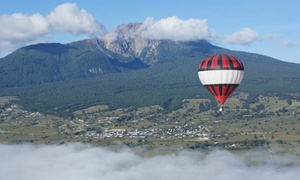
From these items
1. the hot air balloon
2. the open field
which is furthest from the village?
the hot air balloon

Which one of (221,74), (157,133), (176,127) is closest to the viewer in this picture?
(221,74)

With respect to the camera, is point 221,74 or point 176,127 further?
point 176,127

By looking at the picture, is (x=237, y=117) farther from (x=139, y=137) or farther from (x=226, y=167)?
(x=226, y=167)

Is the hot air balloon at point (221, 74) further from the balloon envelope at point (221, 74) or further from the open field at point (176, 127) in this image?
the open field at point (176, 127)

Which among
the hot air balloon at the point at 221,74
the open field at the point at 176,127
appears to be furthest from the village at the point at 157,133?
the hot air balloon at the point at 221,74

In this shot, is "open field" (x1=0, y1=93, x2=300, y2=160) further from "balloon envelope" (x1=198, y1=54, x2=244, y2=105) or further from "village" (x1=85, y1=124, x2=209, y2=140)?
"balloon envelope" (x1=198, y1=54, x2=244, y2=105)

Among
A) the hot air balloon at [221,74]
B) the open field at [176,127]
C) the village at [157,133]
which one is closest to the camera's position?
the hot air balloon at [221,74]

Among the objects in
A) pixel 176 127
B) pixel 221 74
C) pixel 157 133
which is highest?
pixel 221 74

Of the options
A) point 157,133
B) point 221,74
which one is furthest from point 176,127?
point 221,74

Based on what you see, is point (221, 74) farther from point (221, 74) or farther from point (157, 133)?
point (157, 133)
